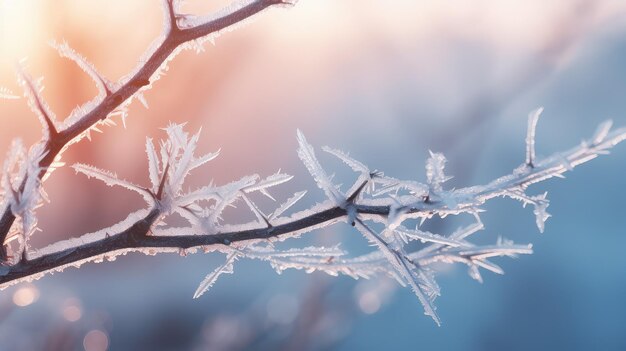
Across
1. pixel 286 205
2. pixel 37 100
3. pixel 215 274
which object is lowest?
pixel 215 274

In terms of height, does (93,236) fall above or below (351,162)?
below

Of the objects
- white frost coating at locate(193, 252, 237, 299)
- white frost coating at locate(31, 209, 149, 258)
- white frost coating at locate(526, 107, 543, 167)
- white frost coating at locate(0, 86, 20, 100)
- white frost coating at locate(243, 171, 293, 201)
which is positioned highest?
white frost coating at locate(0, 86, 20, 100)

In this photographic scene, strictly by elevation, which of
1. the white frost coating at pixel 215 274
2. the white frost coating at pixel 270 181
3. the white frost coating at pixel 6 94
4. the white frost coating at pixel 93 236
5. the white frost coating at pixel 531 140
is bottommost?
the white frost coating at pixel 215 274

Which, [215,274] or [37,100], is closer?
[37,100]

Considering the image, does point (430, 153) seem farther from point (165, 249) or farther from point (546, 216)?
point (165, 249)

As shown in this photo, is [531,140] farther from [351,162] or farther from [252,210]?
[252,210]

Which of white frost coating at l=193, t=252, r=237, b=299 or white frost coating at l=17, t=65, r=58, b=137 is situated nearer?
white frost coating at l=17, t=65, r=58, b=137

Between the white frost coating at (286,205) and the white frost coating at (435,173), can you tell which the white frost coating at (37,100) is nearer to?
the white frost coating at (286,205)

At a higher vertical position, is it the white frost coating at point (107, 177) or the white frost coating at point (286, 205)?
the white frost coating at point (107, 177)

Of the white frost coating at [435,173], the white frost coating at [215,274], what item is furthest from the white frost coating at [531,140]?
the white frost coating at [215,274]

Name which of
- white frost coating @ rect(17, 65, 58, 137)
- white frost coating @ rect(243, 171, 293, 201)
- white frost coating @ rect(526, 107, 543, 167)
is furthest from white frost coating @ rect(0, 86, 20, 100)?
white frost coating @ rect(526, 107, 543, 167)

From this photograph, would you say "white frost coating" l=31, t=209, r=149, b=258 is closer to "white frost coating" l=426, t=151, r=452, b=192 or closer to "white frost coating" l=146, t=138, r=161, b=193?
"white frost coating" l=146, t=138, r=161, b=193

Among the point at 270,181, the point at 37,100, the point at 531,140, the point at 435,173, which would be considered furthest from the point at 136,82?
the point at 531,140
